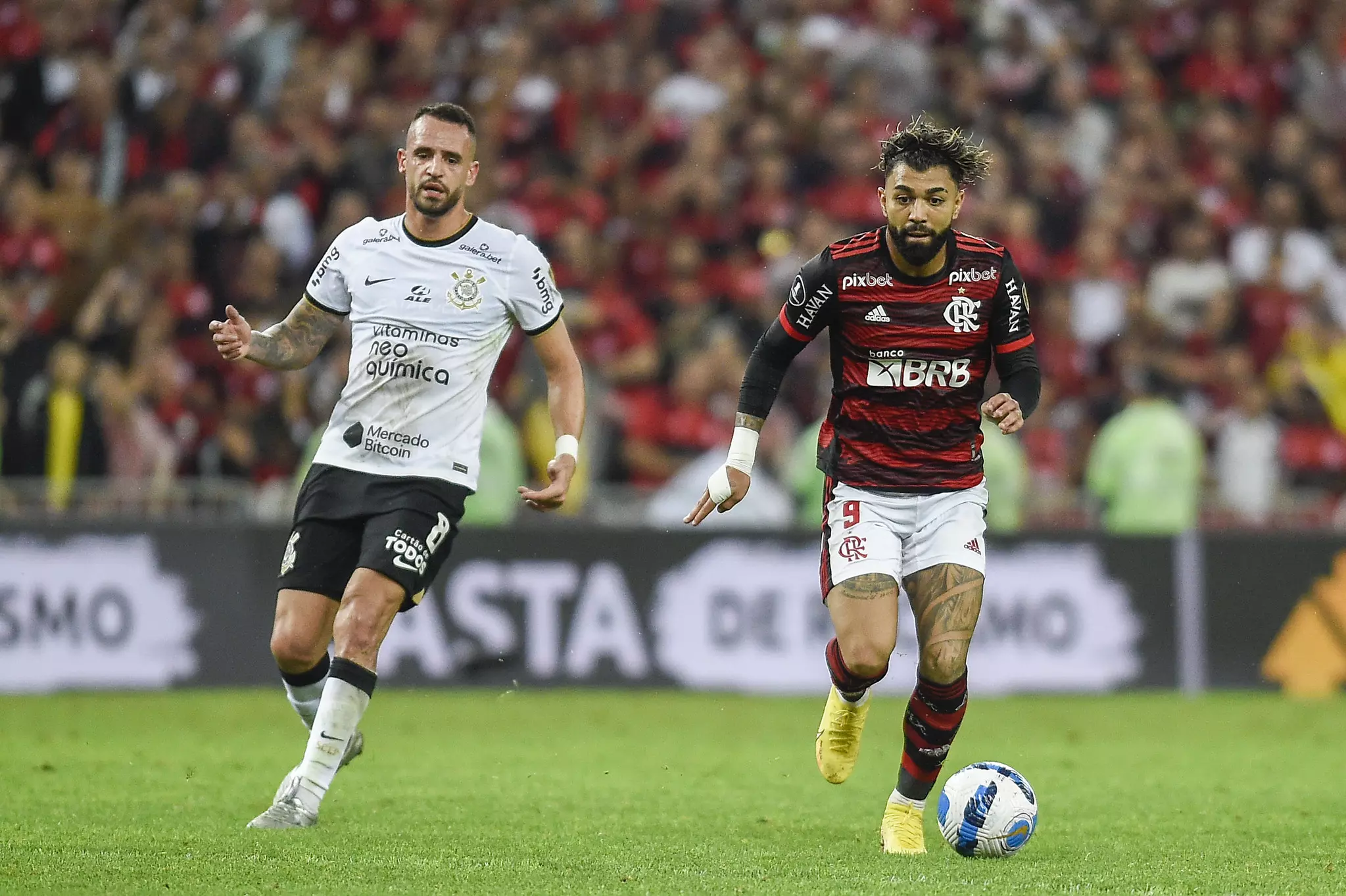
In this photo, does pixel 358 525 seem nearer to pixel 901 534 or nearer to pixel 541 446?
pixel 901 534

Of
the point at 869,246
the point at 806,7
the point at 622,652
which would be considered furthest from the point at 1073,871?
the point at 806,7

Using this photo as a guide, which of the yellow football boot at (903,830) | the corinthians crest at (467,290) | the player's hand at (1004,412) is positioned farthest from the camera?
the corinthians crest at (467,290)

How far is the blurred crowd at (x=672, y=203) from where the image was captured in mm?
16000

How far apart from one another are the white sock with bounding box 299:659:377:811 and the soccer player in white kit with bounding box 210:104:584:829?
0.08m

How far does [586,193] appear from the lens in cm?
1781

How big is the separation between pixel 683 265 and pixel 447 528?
9495 mm

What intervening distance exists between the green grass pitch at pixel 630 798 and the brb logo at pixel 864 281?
7.17 ft

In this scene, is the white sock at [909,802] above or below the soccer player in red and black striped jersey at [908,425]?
below

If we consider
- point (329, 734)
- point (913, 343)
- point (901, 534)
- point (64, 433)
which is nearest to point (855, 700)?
point (901, 534)

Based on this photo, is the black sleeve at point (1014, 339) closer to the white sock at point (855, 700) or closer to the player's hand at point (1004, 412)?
the player's hand at point (1004, 412)

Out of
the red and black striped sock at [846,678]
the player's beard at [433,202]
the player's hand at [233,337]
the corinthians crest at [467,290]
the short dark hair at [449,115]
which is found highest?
the short dark hair at [449,115]

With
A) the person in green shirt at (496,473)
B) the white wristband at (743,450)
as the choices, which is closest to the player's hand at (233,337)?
the white wristband at (743,450)

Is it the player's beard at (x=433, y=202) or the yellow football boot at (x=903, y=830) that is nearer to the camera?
the yellow football boot at (x=903, y=830)

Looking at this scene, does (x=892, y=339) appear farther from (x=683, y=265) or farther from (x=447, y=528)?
(x=683, y=265)
